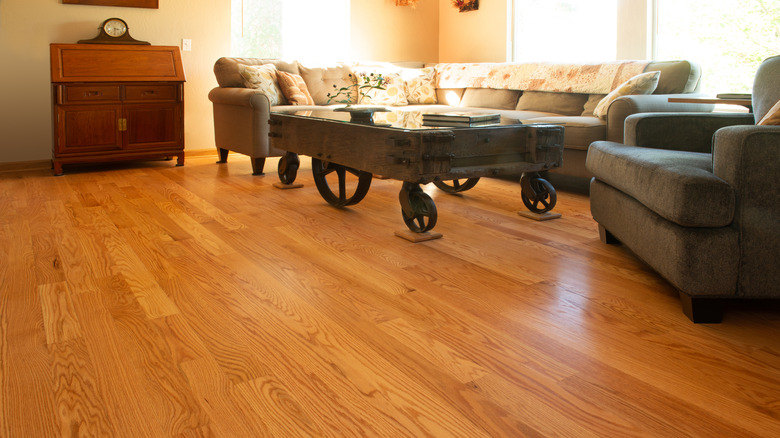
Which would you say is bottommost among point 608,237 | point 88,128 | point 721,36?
point 608,237

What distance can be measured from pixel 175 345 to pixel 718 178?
1580mm

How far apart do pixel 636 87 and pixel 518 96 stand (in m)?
1.37

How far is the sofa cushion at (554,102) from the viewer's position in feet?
15.1

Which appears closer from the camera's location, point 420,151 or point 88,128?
point 420,151

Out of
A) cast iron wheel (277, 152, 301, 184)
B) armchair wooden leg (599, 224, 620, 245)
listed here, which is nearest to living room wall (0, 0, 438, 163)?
cast iron wheel (277, 152, 301, 184)

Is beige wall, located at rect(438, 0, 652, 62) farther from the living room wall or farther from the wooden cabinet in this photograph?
the wooden cabinet

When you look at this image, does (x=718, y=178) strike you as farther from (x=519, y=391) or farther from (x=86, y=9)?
(x=86, y=9)

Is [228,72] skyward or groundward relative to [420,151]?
skyward

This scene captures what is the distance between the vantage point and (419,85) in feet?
18.7

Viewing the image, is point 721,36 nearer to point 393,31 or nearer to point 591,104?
point 591,104

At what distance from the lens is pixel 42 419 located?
1323 millimetres

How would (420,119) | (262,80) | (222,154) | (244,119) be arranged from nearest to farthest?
(420,119), (244,119), (262,80), (222,154)

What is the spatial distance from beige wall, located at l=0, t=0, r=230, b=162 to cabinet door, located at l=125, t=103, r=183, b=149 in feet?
2.13

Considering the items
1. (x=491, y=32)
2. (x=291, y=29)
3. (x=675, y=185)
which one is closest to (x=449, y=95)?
(x=491, y=32)
